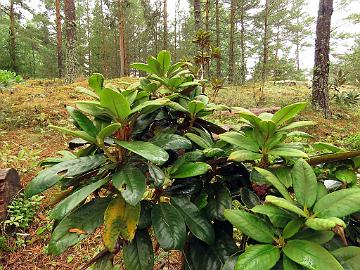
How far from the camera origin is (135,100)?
1.12 metres

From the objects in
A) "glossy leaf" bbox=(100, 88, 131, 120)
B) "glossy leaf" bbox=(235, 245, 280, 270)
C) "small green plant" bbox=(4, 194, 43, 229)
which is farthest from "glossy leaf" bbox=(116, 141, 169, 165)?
"small green plant" bbox=(4, 194, 43, 229)

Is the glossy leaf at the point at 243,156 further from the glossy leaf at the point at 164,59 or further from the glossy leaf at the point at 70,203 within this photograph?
the glossy leaf at the point at 164,59

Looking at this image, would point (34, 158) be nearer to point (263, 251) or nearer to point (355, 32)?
point (263, 251)

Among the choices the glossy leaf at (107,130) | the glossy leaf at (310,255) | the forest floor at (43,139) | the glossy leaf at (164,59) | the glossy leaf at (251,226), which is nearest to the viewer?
the glossy leaf at (310,255)

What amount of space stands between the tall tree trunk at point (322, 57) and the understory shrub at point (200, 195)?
6653mm

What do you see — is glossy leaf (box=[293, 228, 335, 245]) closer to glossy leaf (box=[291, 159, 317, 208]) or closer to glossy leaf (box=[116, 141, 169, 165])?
glossy leaf (box=[291, 159, 317, 208])

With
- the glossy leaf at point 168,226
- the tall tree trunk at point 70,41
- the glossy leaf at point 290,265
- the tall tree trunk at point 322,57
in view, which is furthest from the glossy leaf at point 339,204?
the tall tree trunk at point 70,41

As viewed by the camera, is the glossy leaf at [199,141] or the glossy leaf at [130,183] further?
the glossy leaf at [199,141]

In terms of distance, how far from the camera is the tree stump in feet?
8.77

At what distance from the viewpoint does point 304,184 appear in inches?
32.1

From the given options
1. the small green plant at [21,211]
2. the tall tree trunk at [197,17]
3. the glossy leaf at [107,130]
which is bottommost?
the small green plant at [21,211]

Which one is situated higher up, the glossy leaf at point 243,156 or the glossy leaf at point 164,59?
the glossy leaf at point 164,59

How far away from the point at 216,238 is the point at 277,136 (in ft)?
1.31

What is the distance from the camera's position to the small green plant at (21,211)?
2.63 metres
